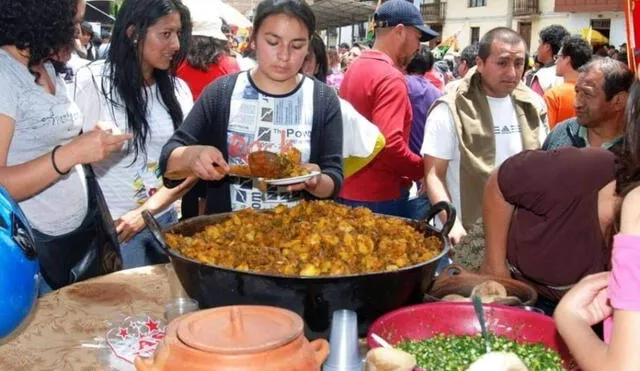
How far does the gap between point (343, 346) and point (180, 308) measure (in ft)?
1.52

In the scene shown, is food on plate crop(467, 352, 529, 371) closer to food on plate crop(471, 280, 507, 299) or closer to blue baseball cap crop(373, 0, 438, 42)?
food on plate crop(471, 280, 507, 299)

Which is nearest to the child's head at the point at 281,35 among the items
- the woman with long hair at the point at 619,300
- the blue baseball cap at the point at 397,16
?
the woman with long hair at the point at 619,300

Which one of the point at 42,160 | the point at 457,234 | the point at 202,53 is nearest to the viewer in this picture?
the point at 42,160

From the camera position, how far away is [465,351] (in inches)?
60.0

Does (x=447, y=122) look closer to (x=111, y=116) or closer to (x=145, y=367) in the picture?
(x=111, y=116)

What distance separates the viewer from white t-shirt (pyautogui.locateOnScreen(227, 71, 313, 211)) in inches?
92.3

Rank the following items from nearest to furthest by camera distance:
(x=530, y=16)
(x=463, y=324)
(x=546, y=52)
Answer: (x=463, y=324) → (x=546, y=52) → (x=530, y=16)

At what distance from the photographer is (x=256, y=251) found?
168 cm

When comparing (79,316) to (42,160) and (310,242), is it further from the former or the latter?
(310,242)

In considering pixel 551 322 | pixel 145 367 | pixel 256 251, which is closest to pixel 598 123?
pixel 551 322

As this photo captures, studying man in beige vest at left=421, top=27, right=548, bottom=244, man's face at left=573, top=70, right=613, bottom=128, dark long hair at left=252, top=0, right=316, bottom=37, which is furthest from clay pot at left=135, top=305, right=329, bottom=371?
man's face at left=573, top=70, right=613, bottom=128

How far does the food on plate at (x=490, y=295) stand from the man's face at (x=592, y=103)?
206 centimetres

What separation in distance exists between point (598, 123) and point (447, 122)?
887mm

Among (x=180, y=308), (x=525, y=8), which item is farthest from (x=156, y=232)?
(x=525, y=8)
